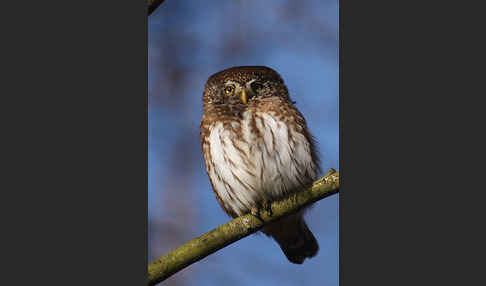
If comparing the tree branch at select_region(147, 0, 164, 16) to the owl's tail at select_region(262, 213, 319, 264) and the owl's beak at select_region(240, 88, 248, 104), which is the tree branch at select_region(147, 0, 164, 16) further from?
the owl's tail at select_region(262, 213, 319, 264)

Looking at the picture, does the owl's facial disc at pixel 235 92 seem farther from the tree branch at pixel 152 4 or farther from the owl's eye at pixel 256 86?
the tree branch at pixel 152 4

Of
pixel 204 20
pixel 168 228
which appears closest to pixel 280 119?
pixel 204 20

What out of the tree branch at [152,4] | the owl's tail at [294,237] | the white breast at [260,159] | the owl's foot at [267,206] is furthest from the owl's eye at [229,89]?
the tree branch at [152,4]

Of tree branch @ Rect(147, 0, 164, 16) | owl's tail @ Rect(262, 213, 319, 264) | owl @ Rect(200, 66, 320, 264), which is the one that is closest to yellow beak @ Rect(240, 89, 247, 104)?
owl @ Rect(200, 66, 320, 264)

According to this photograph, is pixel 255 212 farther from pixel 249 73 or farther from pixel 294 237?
pixel 249 73

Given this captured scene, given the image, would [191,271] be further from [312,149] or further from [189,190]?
[312,149]
